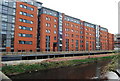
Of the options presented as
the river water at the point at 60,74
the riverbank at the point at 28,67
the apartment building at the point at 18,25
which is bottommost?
the river water at the point at 60,74

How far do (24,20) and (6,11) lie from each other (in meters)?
5.45

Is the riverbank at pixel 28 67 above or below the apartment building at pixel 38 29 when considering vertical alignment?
below

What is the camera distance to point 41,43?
3766 cm

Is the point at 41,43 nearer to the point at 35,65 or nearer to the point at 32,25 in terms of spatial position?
the point at 32,25

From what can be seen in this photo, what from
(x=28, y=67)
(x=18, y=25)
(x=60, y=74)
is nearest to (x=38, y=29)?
(x=18, y=25)

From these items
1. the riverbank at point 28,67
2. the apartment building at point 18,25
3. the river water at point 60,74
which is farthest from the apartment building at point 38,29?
the river water at point 60,74

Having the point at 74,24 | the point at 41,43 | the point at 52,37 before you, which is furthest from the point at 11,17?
the point at 74,24

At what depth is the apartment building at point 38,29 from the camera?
30094 millimetres

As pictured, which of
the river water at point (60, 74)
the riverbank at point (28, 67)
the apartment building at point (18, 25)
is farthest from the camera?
the apartment building at point (18, 25)

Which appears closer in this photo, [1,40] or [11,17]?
[1,40]

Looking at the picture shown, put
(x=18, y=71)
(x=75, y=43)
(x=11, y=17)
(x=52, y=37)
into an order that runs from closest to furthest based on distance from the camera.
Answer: (x=18, y=71)
(x=11, y=17)
(x=52, y=37)
(x=75, y=43)

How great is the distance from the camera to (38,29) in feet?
131

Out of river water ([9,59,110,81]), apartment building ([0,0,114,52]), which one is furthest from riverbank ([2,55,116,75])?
apartment building ([0,0,114,52])

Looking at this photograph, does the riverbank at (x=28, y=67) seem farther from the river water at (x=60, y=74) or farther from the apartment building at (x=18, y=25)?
the apartment building at (x=18, y=25)
